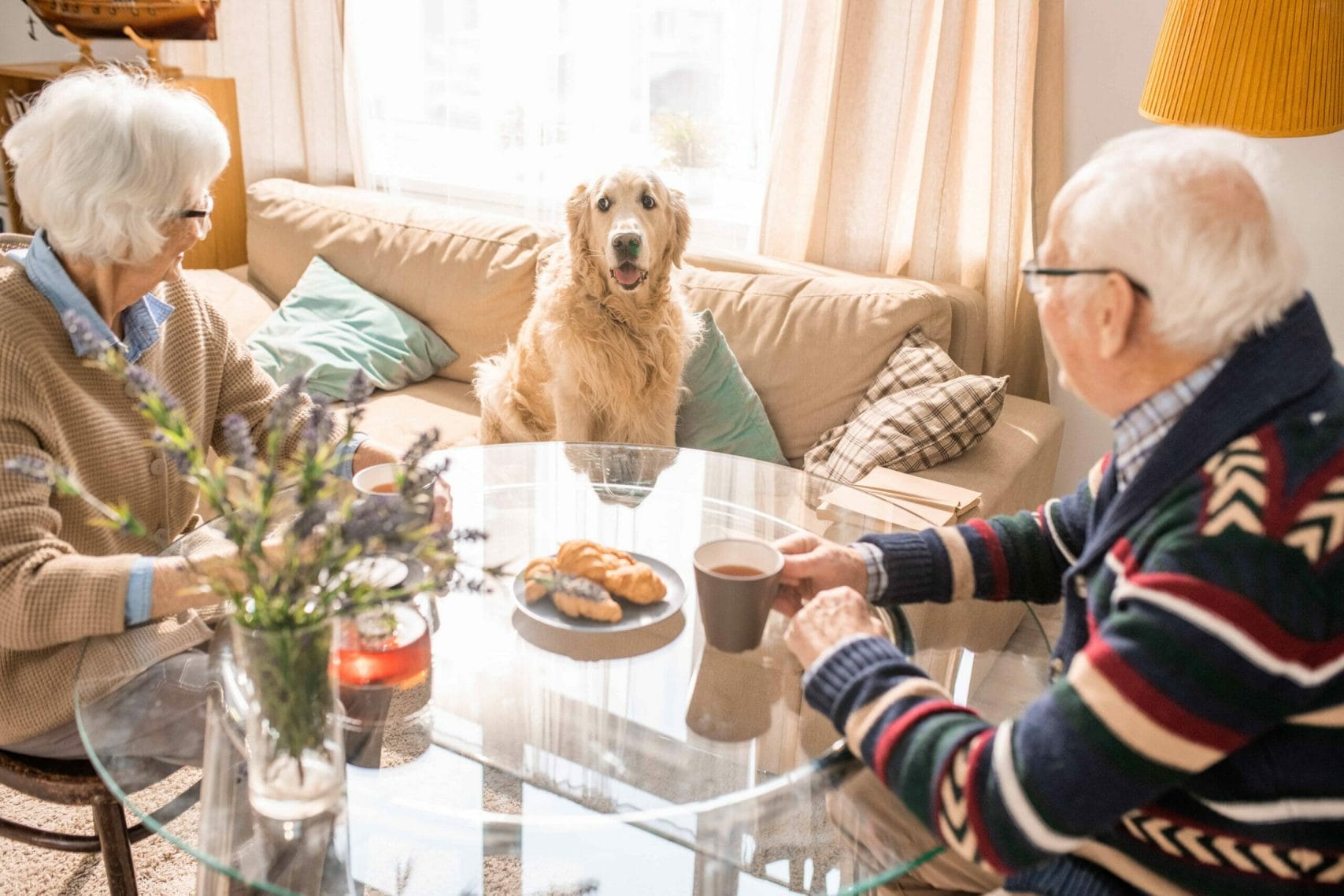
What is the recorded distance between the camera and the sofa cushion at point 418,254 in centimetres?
314

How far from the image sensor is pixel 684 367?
2.65 meters

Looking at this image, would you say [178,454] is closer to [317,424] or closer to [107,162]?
[317,424]

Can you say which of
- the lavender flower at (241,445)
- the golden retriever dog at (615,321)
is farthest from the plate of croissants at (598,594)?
the golden retriever dog at (615,321)

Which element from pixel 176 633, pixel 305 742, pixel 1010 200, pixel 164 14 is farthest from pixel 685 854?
pixel 164 14

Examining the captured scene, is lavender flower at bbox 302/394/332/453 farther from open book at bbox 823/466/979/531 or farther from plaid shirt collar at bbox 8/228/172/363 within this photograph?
open book at bbox 823/466/979/531

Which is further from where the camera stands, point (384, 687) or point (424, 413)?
point (424, 413)

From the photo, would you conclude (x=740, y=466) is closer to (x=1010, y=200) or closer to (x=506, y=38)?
(x=1010, y=200)

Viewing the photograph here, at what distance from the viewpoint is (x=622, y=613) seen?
54.9 inches

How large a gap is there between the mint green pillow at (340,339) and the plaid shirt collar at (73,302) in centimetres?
122

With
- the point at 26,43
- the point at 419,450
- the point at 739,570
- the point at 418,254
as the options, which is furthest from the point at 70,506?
the point at 26,43

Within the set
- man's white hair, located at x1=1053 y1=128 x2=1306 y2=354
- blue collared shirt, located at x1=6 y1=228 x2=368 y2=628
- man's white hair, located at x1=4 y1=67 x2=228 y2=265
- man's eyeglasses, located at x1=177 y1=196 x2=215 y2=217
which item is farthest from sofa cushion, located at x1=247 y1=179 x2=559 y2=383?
man's white hair, located at x1=1053 y1=128 x2=1306 y2=354

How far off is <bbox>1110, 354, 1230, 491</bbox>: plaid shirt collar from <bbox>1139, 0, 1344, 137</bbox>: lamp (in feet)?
4.45

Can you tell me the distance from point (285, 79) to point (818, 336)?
258cm

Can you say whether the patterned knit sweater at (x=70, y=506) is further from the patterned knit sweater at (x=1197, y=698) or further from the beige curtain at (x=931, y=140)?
the beige curtain at (x=931, y=140)
